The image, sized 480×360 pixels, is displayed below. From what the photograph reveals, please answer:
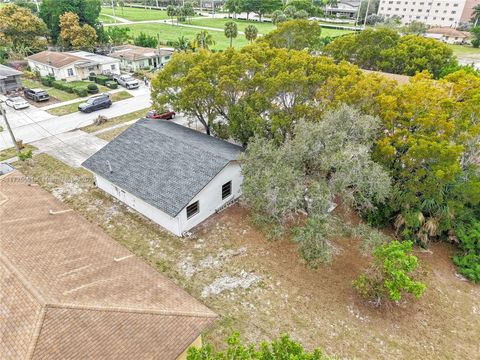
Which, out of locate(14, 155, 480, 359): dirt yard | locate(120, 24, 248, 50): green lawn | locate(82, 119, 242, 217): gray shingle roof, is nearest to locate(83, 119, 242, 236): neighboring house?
Result: locate(82, 119, 242, 217): gray shingle roof

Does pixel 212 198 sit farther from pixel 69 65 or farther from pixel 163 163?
pixel 69 65

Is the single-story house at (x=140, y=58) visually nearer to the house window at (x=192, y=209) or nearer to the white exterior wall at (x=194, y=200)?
the white exterior wall at (x=194, y=200)

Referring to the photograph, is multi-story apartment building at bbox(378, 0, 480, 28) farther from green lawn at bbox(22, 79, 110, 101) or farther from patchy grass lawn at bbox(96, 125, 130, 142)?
patchy grass lawn at bbox(96, 125, 130, 142)

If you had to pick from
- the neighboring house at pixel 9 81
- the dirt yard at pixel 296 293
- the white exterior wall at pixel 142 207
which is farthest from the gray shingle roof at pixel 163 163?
the neighboring house at pixel 9 81

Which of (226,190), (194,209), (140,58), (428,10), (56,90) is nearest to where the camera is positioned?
(194,209)

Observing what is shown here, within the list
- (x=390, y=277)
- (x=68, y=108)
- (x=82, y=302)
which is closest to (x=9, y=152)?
(x=68, y=108)

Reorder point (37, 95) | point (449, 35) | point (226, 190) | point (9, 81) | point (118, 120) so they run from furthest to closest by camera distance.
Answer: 1. point (449, 35)
2. point (9, 81)
3. point (37, 95)
4. point (118, 120)
5. point (226, 190)
